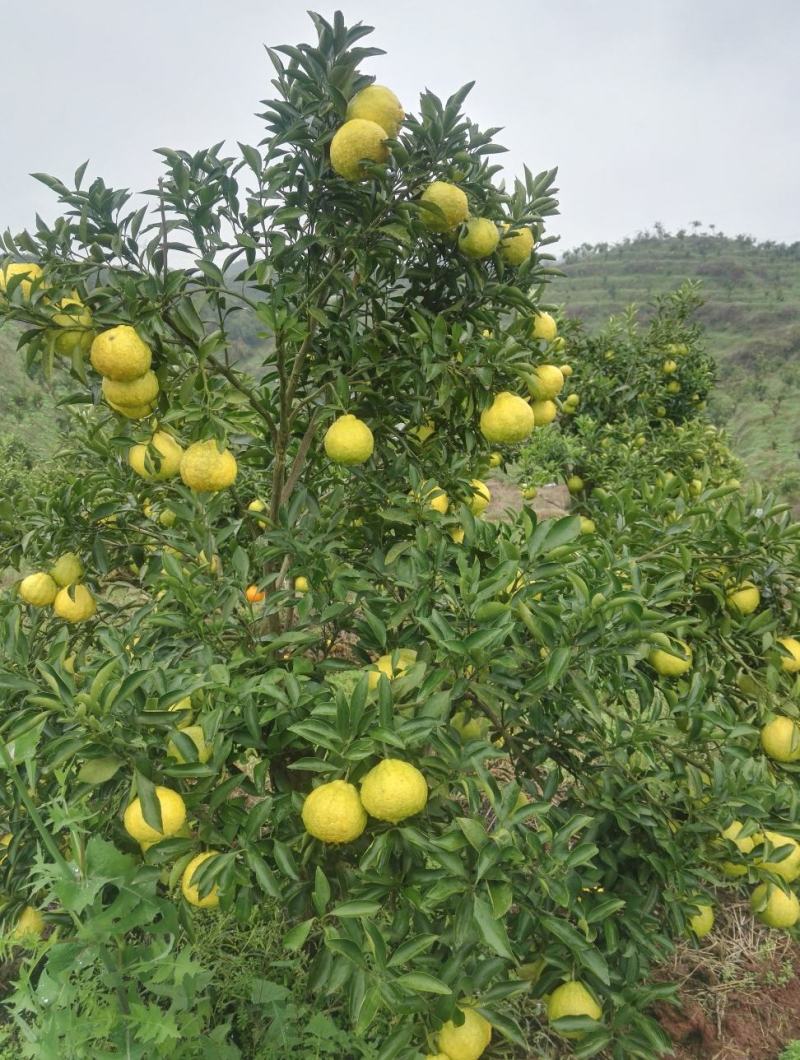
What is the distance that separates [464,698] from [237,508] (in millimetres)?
1008

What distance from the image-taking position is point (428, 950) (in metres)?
1.33

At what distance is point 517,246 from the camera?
168 cm

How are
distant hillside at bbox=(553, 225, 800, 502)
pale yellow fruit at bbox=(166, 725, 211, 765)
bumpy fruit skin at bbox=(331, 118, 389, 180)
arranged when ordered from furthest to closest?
distant hillside at bbox=(553, 225, 800, 502) → bumpy fruit skin at bbox=(331, 118, 389, 180) → pale yellow fruit at bbox=(166, 725, 211, 765)

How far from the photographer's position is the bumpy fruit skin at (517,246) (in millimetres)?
1664

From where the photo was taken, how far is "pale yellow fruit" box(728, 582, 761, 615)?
5.57 feet

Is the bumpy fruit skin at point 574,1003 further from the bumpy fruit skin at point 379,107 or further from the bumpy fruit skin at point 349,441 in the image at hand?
the bumpy fruit skin at point 379,107

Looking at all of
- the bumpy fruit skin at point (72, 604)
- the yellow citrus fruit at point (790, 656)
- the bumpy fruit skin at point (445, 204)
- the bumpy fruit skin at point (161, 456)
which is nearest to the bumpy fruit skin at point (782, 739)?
the yellow citrus fruit at point (790, 656)

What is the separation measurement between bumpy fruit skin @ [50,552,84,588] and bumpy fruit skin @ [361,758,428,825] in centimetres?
112

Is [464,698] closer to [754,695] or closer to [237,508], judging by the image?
[754,695]

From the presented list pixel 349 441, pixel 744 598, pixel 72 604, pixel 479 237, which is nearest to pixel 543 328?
pixel 479 237

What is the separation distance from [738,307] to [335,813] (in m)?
33.2

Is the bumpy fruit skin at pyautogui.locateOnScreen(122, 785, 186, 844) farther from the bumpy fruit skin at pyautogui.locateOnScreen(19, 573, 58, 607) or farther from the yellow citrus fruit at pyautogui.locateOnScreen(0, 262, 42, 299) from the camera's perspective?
the yellow citrus fruit at pyautogui.locateOnScreen(0, 262, 42, 299)

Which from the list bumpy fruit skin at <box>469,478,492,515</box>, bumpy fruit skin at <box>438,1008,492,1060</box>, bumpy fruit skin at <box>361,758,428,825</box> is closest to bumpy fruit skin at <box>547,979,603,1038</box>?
bumpy fruit skin at <box>438,1008,492,1060</box>

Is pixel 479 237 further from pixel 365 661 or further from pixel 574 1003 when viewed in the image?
pixel 574 1003
